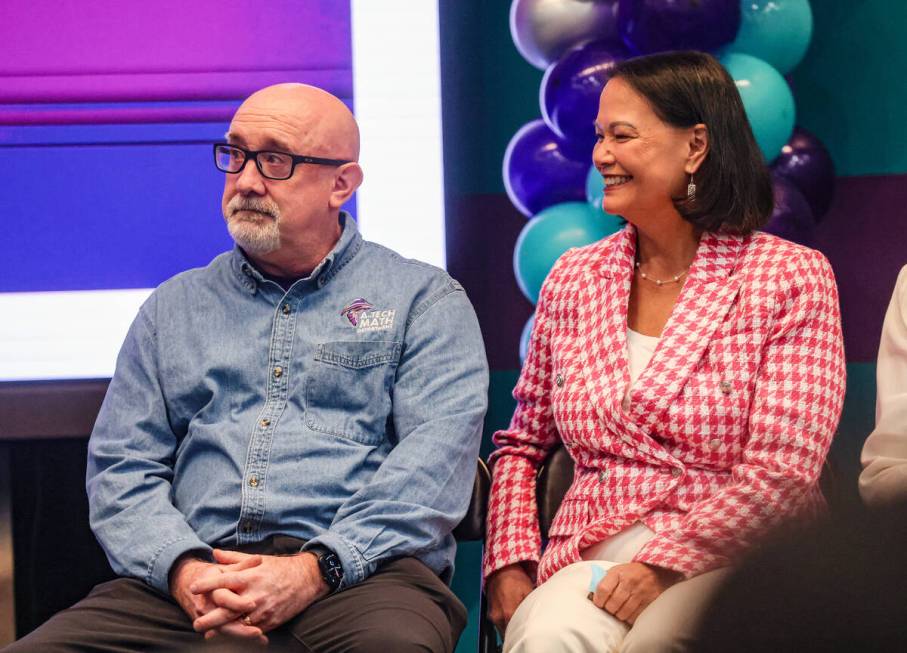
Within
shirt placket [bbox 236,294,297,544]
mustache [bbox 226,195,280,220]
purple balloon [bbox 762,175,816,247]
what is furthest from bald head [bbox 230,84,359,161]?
purple balloon [bbox 762,175,816,247]

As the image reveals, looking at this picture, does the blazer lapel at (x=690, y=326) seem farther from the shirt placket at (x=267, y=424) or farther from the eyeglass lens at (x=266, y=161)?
the eyeglass lens at (x=266, y=161)

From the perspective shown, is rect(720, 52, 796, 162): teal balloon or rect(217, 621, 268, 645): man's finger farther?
rect(720, 52, 796, 162): teal balloon

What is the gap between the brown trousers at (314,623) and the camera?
1780 mm

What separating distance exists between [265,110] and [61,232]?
919 mm

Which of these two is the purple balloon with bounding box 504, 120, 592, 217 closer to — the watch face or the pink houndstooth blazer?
the pink houndstooth blazer

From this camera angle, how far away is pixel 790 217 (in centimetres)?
295

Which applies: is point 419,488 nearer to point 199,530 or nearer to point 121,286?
point 199,530

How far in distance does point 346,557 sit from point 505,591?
337mm

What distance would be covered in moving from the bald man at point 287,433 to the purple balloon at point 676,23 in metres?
0.96

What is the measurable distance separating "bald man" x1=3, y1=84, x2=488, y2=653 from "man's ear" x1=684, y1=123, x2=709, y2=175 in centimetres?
53

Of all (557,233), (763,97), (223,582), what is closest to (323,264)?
(223,582)

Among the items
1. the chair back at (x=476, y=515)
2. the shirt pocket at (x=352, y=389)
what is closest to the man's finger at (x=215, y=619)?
the shirt pocket at (x=352, y=389)

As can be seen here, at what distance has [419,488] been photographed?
201 cm

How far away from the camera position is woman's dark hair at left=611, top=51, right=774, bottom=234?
6.99ft
